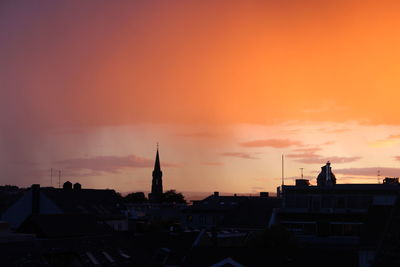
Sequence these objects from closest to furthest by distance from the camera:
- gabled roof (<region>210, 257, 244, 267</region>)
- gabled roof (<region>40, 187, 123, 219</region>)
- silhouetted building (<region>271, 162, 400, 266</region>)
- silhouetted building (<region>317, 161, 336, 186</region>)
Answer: gabled roof (<region>210, 257, 244, 267</region>), silhouetted building (<region>271, 162, 400, 266</region>), gabled roof (<region>40, 187, 123, 219</region>), silhouetted building (<region>317, 161, 336, 186</region>)

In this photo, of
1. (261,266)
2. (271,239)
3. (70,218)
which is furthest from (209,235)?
(261,266)

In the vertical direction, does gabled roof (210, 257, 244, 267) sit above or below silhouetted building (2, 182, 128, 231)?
below

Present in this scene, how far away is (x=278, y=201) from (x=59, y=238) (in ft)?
155

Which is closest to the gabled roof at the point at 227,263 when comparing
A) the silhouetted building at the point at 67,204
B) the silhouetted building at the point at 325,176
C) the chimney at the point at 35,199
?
the silhouetted building at the point at 67,204

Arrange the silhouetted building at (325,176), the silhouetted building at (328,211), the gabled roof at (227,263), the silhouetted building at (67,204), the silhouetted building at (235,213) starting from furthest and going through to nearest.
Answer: the silhouetted building at (325,176), the silhouetted building at (67,204), the silhouetted building at (235,213), the silhouetted building at (328,211), the gabled roof at (227,263)

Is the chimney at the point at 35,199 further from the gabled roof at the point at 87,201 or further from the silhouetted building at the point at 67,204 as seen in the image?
the gabled roof at the point at 87,201

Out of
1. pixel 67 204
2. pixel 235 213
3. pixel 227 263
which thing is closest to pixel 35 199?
pixel 67 204

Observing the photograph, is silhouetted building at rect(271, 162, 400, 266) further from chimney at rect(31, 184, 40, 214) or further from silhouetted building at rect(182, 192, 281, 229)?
chimney at rect(31, 184, 40, 214)

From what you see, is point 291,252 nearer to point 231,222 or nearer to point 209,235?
point 209,235

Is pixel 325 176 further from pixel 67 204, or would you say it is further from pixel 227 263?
pixel 227 263

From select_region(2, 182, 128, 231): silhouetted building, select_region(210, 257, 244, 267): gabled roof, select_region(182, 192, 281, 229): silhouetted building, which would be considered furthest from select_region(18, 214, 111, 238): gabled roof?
select_region(182, 192, 281, 229): silhouetted building

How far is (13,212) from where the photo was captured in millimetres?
93938

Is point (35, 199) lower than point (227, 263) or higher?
higher

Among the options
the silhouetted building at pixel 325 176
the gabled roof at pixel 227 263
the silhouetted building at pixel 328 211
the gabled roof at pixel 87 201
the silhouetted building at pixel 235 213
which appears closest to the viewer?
the gabled roof at pixel 227 263
